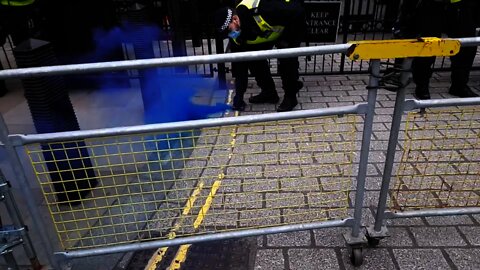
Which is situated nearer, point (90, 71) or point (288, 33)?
point (90, 71)

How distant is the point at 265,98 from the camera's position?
5594mm

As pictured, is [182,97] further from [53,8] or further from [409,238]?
[409,238]

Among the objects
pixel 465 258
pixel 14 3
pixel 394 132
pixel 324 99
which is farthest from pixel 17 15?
pixel 465 258

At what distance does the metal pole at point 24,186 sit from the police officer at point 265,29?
309 centimetres

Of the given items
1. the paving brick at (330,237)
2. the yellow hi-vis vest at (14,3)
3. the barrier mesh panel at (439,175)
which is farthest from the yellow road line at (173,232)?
the yellow hi-vis vest at (14,3)

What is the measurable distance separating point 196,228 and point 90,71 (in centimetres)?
168

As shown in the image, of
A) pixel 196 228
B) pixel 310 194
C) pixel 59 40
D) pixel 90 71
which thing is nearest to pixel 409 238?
pixel 310 194

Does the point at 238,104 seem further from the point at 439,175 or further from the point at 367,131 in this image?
the point at 367,131

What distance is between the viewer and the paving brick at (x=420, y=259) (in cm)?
266

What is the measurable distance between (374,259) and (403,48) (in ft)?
5.22

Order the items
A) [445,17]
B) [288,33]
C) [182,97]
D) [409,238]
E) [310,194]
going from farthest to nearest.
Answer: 1. [182,97]
2. [445,17]
3. [288,33]
4. [310,194]
5. [409,238]

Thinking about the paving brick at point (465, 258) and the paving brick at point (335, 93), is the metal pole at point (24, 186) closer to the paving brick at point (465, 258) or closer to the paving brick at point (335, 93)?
the paving brick at point (465, 258)

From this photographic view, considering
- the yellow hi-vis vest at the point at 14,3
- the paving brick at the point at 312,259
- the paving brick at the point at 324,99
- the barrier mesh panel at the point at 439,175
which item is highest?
the yellow hi-vis vest at the point at 14,3

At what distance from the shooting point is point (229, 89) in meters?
6.17
